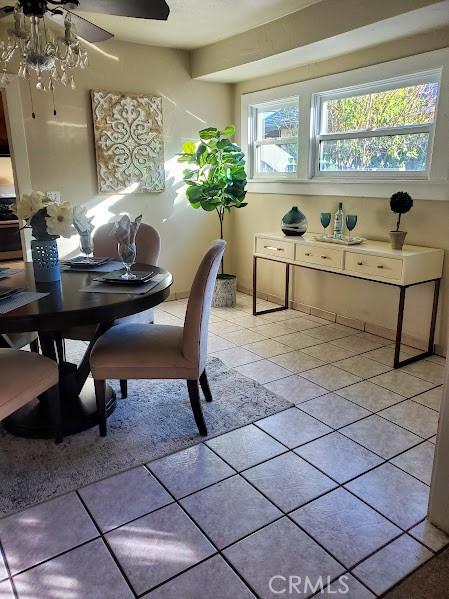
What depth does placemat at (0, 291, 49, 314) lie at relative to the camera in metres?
1.88

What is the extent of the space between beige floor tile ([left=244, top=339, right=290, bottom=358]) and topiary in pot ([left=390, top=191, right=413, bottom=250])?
1065 millimetres

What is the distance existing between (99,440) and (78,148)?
8.83 feet

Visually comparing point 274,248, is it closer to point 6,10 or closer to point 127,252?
point 127,252

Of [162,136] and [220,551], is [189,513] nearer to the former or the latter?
[220,551]

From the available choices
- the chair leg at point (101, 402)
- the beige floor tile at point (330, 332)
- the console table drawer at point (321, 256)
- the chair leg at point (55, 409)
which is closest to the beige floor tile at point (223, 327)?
the beige floor tile at point (330, 332)

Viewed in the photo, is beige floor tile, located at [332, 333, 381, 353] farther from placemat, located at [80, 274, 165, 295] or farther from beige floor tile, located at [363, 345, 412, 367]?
placemat, located at [80, 274, 165, 295]

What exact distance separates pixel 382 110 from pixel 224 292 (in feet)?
6.81

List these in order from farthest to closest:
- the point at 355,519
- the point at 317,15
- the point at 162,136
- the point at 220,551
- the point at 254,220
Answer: the point at 254,220
the point at 162,136
the point at 317,15
the point at 355,519
the point at 220,551

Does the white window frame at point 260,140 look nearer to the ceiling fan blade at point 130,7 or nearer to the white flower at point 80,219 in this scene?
the ceiling fan blade at point 130,7

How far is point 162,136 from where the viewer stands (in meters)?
4.38


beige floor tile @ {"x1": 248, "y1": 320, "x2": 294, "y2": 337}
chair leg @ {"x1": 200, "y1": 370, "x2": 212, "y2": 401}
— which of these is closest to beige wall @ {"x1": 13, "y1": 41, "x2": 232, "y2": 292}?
beige floor tile @ {"x1": 248, "y1": 320, "x2": 294, "y2": 337}

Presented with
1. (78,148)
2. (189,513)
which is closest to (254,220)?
(78,148)

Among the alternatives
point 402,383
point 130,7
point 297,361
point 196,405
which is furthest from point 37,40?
point 402,383

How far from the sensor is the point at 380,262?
3137 mm
